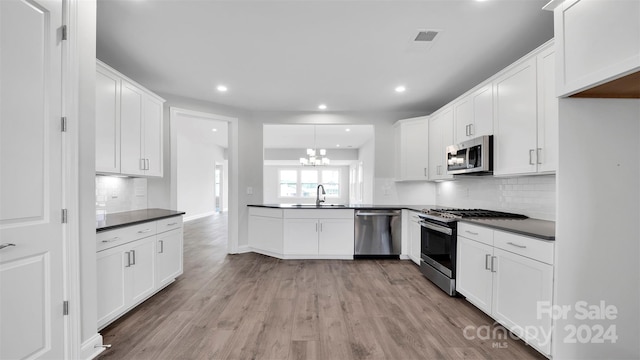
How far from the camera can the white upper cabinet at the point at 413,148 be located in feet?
14.0

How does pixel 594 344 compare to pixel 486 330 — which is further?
pixel 486 330

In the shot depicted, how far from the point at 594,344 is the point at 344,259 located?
2914 millimetres

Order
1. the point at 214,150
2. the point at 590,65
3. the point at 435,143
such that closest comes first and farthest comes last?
the point at 590,65 → the point at 435,143 → the point at 214,150

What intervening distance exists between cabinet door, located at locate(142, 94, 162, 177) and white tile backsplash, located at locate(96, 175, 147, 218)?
1.39 ft

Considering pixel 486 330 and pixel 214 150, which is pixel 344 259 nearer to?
pixel 486 330

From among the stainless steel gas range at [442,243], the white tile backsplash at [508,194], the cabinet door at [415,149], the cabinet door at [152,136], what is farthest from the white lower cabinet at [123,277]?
the white tile backsplash at [508,194]

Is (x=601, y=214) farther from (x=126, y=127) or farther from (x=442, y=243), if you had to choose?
(x=126, y=127)

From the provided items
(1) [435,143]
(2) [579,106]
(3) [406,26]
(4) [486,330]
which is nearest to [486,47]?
(3) [406,26]

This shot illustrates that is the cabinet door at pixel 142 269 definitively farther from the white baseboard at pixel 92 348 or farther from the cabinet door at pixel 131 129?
the cabinet door at pixel 131 129

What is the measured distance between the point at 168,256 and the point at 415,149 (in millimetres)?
3924

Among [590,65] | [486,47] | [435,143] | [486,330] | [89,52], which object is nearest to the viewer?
[590,65]

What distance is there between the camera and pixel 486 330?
214cm

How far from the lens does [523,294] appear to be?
1.89 m

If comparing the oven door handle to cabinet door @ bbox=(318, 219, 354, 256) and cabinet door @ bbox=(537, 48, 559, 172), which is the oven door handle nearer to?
cabinet door @ bbox=(537, 48, 559, 172)
